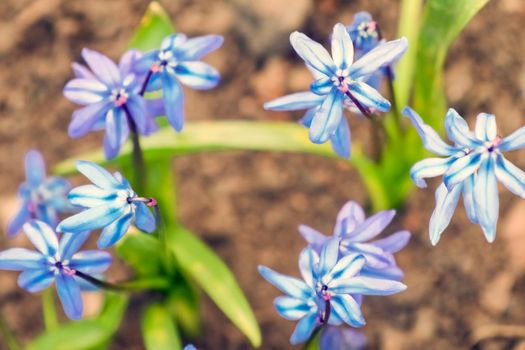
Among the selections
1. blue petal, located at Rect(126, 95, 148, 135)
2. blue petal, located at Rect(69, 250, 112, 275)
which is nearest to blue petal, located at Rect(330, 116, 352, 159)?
blue petal, located at Rect(126, 95, 148, 135)

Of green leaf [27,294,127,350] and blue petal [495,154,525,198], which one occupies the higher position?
blue petal [495,154,525,198]

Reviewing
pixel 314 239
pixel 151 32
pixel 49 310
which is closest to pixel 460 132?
pixel 314 239

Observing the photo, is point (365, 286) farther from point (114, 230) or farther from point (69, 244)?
point (69, 244)

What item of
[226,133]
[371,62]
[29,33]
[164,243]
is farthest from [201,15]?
[371,62]

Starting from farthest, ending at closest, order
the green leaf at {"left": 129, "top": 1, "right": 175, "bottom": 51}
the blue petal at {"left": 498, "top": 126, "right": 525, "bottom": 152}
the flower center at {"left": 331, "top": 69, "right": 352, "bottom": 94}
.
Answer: the green leaf at {"left": 129, "top": 1, "right": 175, "bottom": 51} → the flower center at {"left": 331, "top": 69, "right": 352, "bottom": 94} → the blue petal at {"left": 498, "top": 126, "right": 525, "bottom": 152}

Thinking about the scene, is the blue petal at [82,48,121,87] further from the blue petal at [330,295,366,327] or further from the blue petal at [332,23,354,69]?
the blue petal at [330,295,366,327]

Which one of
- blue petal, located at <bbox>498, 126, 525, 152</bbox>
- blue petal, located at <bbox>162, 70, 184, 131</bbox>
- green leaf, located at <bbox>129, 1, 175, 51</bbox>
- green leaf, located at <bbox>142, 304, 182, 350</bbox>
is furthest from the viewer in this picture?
green leaf, located at <bbox>129, 1, 175, 51</bbox>
